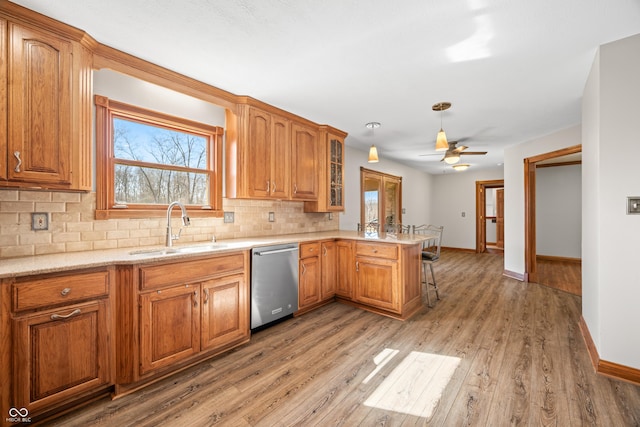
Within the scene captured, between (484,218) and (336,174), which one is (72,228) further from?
(484,218)

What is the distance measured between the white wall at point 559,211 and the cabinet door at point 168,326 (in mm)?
7399

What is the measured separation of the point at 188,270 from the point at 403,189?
5.92 metres

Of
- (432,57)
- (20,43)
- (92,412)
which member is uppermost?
(432,57)

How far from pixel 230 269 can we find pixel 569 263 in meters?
7.18

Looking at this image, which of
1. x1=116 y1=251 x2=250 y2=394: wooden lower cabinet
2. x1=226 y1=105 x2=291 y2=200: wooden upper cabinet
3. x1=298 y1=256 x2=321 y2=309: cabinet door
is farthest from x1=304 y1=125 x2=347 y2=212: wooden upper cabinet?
x1=116 y1=251 x2=250 y2=394: wooden lower cabinet

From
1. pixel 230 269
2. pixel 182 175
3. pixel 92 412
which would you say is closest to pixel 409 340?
pixel 230 269

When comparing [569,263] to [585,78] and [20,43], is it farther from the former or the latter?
[20,43]

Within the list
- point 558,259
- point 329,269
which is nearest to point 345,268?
point 329,269

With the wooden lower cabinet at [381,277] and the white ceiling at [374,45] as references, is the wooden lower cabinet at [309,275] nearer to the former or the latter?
the wooden lower cabinet at [381,277]

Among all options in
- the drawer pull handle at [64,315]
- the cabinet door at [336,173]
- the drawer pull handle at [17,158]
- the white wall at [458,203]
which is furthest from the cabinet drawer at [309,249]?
the white wall at [458,203]

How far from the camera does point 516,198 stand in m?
4.90

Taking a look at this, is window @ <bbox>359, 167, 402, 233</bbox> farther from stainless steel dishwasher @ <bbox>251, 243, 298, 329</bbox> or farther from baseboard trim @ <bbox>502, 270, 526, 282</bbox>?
stainless steel dishwasher @ <bbox>251, 243, 298, 329</bbox>

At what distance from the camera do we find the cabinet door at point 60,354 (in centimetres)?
152

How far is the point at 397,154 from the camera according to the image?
5914 mm
